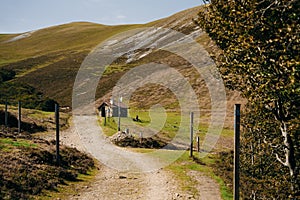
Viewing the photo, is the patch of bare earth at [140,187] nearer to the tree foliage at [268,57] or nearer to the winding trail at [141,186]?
the winding trail at [141,186]

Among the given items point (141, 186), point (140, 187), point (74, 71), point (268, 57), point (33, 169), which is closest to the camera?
point (268, 57)

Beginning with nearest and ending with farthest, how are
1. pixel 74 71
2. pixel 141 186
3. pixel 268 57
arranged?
pixel 268 57 < pixel 141 186 < pixel 74 71

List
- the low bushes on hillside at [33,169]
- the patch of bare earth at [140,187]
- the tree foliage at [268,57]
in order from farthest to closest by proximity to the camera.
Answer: the patch of bare earth at [140,187], the low bushes on hillside at [33,169], the tree foliage at [268,57]

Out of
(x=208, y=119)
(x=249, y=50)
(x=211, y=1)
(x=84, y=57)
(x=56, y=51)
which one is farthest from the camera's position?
(x=56, y=51)

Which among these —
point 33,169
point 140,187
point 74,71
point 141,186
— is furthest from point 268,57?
point 74,71

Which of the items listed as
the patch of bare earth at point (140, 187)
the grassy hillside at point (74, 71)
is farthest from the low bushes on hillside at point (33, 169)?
the grassy hillside at point (74, 71)

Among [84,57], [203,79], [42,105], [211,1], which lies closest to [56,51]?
[84,57]

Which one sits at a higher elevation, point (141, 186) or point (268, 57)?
point (268, 57)

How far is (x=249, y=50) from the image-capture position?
1249cm

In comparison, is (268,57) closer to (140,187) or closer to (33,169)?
(140,187)

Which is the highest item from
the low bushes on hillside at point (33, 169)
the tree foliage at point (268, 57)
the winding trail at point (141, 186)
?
the tree foliage at point (268, 57)

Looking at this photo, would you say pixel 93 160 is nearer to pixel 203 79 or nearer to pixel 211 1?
pixel 211 1

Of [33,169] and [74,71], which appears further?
[74,71]

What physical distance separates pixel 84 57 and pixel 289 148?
164 m
